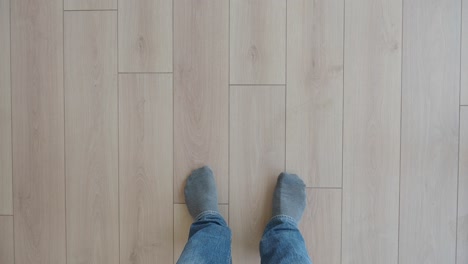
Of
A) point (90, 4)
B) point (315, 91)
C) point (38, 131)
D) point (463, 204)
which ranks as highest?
point (90, 4)

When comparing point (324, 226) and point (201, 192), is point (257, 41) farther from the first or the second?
point (324, 226)

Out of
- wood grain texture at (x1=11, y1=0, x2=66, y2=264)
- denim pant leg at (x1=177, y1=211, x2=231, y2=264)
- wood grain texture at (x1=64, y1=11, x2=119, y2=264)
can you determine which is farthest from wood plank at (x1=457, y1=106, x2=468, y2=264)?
wood grain texture at (x1=11, y1=0, x2=66, y2=264)

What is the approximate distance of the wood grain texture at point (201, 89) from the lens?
94cm

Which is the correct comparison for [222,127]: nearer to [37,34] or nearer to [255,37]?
[255,37]

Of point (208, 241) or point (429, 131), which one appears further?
point (429, 131)

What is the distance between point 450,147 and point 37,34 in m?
1.34

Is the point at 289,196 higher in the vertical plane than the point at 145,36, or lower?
lower

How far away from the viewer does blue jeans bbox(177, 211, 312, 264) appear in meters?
0.79

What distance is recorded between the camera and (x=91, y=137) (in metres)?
0.97

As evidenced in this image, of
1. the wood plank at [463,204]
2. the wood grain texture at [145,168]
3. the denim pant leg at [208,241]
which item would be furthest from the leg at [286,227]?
the wood plank at [463,204]

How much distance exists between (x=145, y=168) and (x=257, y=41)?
53cm

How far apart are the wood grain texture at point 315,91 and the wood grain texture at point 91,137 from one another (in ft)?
1.82

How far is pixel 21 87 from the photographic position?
97 cm

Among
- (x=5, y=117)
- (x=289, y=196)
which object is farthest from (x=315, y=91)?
(x=5, y=117)
